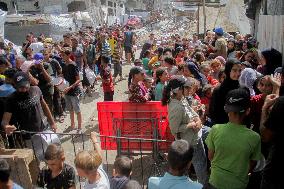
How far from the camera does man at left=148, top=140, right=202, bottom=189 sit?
329 centimetres

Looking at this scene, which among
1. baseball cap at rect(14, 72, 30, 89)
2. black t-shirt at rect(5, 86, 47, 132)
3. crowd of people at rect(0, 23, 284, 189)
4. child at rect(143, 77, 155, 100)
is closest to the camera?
crowd of people at rect(0, 23, 284, 189)

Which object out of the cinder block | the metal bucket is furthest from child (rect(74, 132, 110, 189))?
Answer: the metal bucket

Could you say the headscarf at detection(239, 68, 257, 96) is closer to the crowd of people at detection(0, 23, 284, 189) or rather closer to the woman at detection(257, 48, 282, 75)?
the crowd of people at detection(0, 23, 284, 189)

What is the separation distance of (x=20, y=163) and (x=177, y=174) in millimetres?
2925

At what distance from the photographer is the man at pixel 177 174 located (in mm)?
3289

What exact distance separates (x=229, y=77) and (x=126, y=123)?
214 centimetres

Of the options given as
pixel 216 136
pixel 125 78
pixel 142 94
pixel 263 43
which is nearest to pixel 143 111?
pixel 142 94

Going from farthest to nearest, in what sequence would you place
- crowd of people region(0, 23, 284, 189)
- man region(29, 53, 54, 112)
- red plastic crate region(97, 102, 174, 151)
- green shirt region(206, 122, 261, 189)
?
Result: man region(29, 53, 54, 112)
red plastic crate region(97, 102, 174, 151)
green shirt region(206, 122, 261, 189)
crowd of people region(0, 23, 284, 189)

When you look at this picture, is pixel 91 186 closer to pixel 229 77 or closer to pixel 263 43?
pixel 229 77


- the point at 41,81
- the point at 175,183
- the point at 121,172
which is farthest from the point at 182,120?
the point at 41,81

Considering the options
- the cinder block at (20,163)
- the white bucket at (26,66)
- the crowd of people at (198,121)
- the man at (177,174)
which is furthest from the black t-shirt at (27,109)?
the man at (177,174)

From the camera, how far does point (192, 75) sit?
7.43m

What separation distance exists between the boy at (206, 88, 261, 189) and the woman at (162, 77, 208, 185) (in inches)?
48.2

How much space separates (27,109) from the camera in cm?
589
